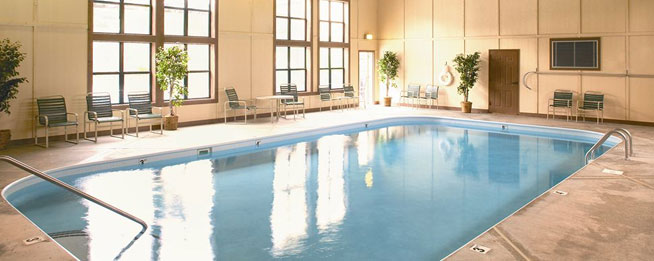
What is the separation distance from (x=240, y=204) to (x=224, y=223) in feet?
2.46

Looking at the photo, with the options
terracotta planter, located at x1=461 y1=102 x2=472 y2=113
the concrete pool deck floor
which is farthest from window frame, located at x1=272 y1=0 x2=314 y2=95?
the concrete pool deck floor

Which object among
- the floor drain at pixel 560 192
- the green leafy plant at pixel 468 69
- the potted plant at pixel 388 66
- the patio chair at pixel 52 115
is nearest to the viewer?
the floor drain at pixel 560 192

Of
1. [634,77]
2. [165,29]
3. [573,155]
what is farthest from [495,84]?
[165,29]

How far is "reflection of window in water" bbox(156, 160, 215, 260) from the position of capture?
15.5ft

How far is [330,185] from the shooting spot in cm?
727

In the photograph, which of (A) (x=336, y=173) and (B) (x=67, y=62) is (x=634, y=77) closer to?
(A) (x=336, y=173)

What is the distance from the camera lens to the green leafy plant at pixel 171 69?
34.3 feet

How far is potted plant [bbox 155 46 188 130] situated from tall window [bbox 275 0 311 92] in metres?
3.28

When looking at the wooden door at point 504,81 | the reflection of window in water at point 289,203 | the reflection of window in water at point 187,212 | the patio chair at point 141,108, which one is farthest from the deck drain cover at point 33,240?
the wooden door at point 504,81

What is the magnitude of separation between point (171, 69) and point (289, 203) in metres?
5.35

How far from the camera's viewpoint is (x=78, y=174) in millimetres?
7508

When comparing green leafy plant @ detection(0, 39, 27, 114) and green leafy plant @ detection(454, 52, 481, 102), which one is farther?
green leafy plant @ detection(454, 52, 481, 102)

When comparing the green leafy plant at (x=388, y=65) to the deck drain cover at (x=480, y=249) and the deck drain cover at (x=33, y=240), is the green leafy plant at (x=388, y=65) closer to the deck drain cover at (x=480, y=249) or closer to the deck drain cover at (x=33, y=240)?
the deck drain cover at (x=480, y=249)

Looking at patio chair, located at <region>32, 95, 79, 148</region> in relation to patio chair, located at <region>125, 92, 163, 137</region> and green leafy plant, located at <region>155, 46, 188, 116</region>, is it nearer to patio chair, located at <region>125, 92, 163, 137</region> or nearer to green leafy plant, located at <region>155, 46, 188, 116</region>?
patio chair, located at <region>125, 92, 163, 137</region>
